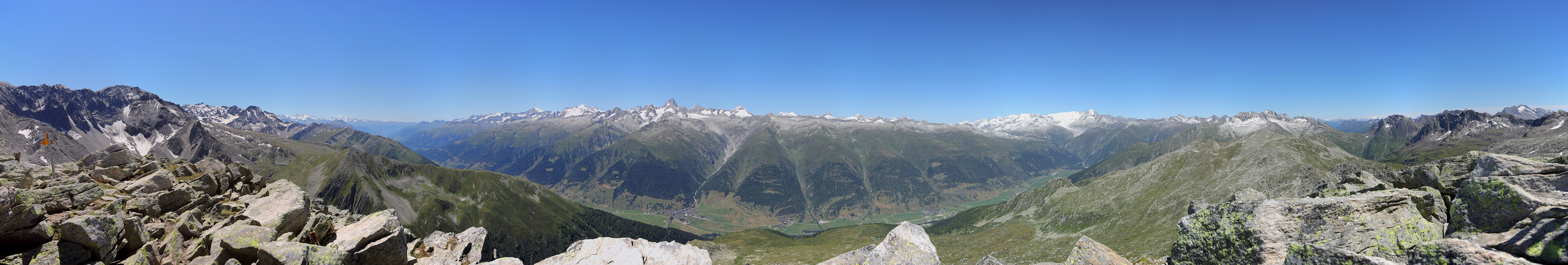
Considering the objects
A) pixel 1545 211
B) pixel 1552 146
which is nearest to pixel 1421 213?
pixel 1545 211

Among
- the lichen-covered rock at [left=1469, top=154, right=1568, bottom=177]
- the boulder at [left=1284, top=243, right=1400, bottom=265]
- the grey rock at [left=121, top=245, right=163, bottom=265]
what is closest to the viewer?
the boulder at [left=1284, top=243, right=1400, bottom=265]

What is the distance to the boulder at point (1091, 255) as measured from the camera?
14352 millimetres

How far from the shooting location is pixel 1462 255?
7.07 meters

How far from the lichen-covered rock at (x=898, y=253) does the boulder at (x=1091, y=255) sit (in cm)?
402

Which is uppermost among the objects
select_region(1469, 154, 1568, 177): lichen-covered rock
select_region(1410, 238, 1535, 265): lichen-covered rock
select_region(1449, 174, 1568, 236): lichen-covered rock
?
select_region(1469, 154, 1568, 177): lichen-covered rock

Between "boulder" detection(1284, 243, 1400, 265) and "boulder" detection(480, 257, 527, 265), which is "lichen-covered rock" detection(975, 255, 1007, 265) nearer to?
"boulder" detection(1284, 243, 1400, 265)

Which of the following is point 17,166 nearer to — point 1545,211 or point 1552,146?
point 1545,211

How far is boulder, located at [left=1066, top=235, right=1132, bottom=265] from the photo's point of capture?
14.4 m

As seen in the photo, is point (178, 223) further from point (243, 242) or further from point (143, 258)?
point (243, 242)

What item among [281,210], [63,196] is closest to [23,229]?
[63,196]

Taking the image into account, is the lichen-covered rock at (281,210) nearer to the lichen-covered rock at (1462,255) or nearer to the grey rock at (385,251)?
the grey rock at (385,251)

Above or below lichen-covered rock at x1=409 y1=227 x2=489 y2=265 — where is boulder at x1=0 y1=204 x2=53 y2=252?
above

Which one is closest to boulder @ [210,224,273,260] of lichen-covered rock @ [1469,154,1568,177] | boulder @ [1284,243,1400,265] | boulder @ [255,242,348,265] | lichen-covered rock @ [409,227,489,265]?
boulder @ [255,242,348,265]

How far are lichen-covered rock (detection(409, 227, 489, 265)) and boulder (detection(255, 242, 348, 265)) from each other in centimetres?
841
